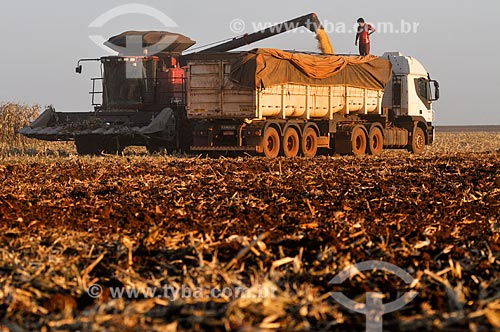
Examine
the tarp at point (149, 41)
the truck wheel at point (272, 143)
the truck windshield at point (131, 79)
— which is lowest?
the truck wheel at point (272, 143)

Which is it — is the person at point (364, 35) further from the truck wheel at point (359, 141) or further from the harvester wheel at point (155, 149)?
the harvester wheel at point (155, 149)

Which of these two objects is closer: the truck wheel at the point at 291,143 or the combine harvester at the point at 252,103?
the combine harvester at the point at 252,103

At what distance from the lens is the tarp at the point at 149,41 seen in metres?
29.1

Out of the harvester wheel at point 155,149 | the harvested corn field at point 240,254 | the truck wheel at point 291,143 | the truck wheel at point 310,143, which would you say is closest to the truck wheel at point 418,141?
the truck wheel at point 310,143

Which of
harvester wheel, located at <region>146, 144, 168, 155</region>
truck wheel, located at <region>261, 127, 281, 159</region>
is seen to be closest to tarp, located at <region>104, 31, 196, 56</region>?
harvester wheel, located at <region>146, 144, 168, 155</region>

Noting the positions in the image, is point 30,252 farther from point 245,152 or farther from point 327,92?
point 327,92

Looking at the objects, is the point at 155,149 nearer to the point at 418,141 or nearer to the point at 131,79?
the point at 131,79

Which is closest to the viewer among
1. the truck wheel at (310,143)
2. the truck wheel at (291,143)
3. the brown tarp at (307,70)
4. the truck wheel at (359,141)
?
the brown tarp at (307,70)

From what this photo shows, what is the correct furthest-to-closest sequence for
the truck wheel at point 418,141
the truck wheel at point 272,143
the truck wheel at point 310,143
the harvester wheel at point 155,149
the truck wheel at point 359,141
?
the truck wheel at point 418,141, the truck wheel at point 359,141, the harvester wheel at point 155,149, the truck wheel at point 310,143, the truck wheel at point 272,143

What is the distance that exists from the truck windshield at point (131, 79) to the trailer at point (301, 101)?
3.18 meters

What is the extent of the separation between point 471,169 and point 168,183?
7.23 meters

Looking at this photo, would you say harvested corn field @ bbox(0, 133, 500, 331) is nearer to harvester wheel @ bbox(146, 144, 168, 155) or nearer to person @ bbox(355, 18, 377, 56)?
harvester wheel @ bbox(146, 144, 168, 155)

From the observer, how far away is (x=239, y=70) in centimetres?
2406

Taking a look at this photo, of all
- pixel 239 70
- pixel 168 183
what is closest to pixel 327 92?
pixel 239 70
